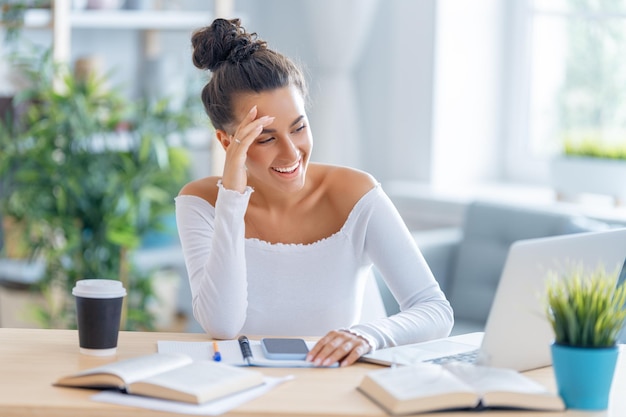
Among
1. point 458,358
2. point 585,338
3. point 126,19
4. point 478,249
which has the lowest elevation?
point 478,249

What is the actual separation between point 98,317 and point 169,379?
0.30 meters

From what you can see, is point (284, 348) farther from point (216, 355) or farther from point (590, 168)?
point (590, 168)

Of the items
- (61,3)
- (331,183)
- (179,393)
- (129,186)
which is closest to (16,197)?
(129,186)

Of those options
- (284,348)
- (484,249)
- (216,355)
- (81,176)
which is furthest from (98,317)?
(484,249)

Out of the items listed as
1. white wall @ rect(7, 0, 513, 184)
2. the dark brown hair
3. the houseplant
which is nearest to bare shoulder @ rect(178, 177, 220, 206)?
the dark brown hair

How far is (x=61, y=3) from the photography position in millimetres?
3750

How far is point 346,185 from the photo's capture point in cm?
236

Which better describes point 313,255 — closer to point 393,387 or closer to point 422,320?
point 422,320

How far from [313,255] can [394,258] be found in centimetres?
20

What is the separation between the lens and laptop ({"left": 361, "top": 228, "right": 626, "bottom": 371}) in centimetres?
162

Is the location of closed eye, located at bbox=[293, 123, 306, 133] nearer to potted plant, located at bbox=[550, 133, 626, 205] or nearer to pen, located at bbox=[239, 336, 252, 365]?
pen, located at bbox=[239, 336, 252, 365]

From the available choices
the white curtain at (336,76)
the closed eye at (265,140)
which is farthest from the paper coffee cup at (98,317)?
the white curtain at (336,76)

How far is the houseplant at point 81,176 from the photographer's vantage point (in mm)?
3549

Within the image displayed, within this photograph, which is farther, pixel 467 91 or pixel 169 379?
pixel 467 91
